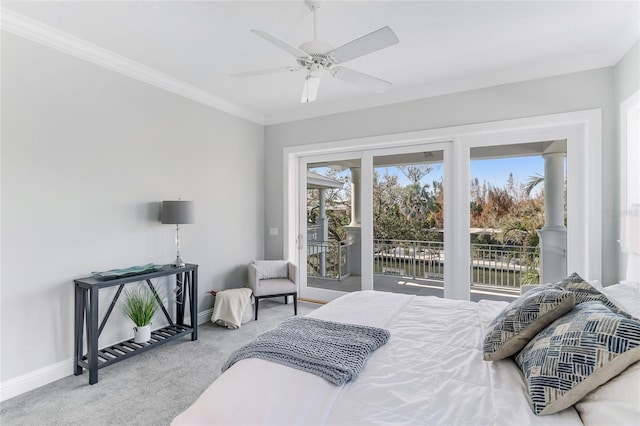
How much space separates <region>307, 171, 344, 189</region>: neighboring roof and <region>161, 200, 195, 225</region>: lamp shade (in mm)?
1989

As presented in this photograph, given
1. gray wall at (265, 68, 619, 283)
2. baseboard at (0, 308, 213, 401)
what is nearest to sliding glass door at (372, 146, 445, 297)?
gray wall at (265, 68, 619, 283)

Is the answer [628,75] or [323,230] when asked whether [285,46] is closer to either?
[628,75]

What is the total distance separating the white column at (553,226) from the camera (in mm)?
3148

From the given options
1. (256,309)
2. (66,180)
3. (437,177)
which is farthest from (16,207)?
(437,177)

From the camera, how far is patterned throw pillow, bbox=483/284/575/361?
133 cm

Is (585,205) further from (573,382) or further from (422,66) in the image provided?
(573,382)

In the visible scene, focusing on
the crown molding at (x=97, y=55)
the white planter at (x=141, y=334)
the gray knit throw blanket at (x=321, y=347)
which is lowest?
the white planter at (x=141, y=334)

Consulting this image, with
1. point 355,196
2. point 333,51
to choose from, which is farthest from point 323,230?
point 333,51

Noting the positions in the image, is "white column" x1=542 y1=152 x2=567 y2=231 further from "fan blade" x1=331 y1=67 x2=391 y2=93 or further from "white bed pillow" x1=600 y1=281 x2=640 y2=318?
"fan blade" x1=331 y1=67 x2=391 y2=93

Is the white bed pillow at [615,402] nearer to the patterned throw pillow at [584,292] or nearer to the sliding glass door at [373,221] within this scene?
the patterned throw pillow at [584,292]

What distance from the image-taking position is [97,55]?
274 cm

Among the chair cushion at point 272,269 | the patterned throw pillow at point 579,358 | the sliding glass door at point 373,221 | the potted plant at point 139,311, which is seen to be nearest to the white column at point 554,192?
the sliding glass door at point 373,221

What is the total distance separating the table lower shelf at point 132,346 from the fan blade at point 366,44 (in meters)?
2.86

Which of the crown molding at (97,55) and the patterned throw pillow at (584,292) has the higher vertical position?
the crown molding at (97,55)
